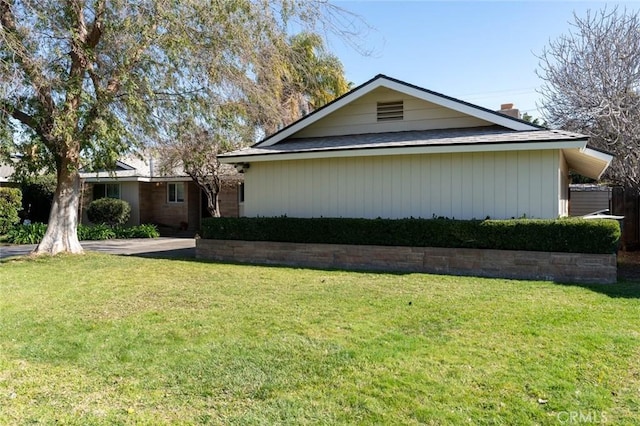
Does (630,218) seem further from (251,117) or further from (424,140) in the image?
(251,117)

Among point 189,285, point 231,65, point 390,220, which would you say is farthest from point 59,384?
point 231,65

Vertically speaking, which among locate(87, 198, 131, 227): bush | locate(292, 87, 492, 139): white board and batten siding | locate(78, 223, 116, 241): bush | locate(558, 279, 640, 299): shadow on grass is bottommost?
locate(558, 279, 640, 299): shadow on grass

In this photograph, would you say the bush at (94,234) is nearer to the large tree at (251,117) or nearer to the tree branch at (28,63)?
the large tree at (251,117)

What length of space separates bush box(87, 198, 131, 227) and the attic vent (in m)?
14.3

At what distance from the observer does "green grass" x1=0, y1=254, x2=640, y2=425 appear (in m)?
3.35

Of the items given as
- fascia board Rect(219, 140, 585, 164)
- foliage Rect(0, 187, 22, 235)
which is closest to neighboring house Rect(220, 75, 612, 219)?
fascia board Rect(219, 140, 585, 164)

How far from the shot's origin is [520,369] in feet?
12.9

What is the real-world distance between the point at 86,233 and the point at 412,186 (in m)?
14.2

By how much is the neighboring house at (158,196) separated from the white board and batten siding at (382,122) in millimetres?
9366

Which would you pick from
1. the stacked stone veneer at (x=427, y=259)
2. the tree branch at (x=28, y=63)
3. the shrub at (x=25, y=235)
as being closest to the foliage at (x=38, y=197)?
the shrub at (x=25, y=235)

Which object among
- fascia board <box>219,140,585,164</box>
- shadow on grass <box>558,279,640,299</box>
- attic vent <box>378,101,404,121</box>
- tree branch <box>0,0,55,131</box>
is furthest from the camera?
attic vent <box>378,101,404,121</box>

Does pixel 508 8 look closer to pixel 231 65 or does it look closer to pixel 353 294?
pixel 231 65

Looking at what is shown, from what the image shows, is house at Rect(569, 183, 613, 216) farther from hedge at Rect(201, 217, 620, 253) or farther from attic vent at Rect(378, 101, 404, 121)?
hedge at Rect(201, 217, 620, 253)

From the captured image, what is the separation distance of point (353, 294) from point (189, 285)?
3.03 metres
